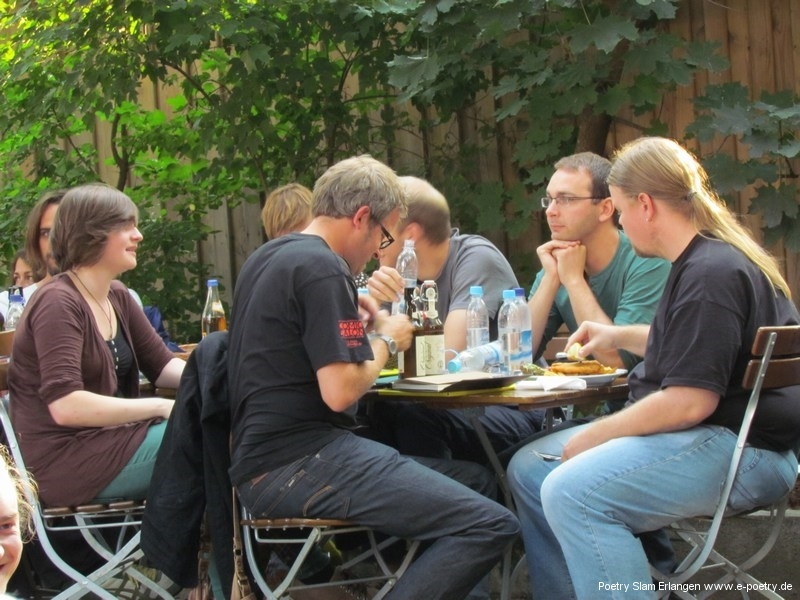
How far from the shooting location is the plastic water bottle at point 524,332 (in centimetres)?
377

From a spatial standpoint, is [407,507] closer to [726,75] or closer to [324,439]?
[324,439]

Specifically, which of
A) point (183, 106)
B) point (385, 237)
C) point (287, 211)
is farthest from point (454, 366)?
point (183, 106)

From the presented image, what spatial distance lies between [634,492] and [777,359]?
0.52 m

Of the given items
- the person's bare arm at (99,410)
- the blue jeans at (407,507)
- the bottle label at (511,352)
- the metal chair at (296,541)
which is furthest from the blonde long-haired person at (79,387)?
the bottle label at (511,352)

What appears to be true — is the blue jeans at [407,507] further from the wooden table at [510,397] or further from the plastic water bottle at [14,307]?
the plastic water bottle at [14,307]

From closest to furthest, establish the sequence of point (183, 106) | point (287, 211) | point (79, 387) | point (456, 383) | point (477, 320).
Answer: point (456, 383)
point (79, 387)
point (477, 320)
point (287, 211)
point (183, 106)

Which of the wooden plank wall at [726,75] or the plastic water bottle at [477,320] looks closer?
the plastic water bottle at [477,320]

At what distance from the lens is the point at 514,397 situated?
120 inches

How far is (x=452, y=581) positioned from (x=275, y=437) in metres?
0.63

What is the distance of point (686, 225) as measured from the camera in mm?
3053

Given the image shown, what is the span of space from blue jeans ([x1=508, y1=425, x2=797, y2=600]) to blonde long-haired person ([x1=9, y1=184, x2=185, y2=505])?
1.41 meters

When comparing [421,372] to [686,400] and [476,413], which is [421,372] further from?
[686,400]

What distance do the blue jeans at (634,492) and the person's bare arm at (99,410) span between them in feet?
4.59

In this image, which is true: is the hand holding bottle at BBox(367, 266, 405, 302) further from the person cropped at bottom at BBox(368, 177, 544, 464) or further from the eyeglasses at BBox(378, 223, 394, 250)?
the eyeglasses at BBox(378, 223, 394, 250)
